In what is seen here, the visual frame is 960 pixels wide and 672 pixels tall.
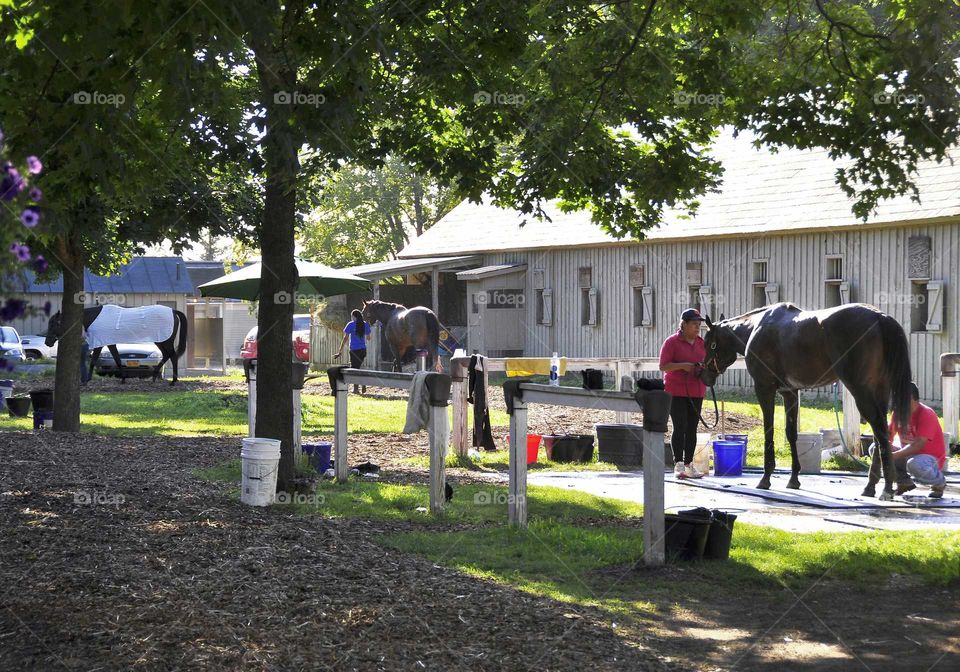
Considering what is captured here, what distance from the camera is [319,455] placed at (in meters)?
13.5

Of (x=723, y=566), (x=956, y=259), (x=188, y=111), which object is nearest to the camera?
(x=188, y=111)

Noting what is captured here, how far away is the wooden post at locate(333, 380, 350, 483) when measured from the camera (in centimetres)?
1253

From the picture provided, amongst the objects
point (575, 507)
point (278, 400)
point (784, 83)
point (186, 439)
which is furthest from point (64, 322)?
point (784, 83)

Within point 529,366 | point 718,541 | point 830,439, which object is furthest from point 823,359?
point 529,366

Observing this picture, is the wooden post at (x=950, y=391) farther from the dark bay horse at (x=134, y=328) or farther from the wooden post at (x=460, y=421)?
the dark bay horse at (x=134, y=328)

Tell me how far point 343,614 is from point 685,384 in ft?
25.5

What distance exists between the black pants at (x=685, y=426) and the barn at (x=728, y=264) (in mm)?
6381

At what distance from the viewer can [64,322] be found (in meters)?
17.9

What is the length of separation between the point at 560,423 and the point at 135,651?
14.7 meters

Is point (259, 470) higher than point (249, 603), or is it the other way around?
point (259, 470)

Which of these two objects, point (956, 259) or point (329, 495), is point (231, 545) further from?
point (956, 259)

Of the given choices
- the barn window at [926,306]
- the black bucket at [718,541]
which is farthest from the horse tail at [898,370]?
the barn window at [926,306]

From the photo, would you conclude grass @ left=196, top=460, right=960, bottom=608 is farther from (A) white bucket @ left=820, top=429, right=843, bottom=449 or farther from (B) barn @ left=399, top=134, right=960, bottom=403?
(B) barn @ left=399, top=134, right=960, bottom=403

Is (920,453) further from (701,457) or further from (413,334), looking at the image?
(413,334)
